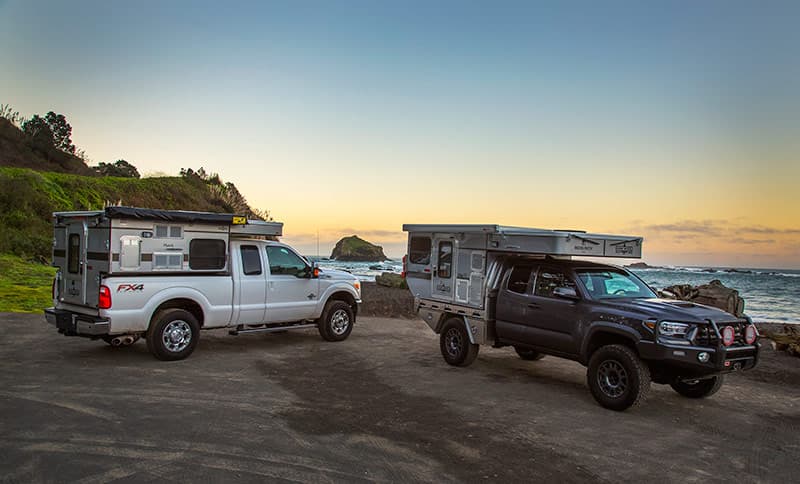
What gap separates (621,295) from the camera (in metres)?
9.05

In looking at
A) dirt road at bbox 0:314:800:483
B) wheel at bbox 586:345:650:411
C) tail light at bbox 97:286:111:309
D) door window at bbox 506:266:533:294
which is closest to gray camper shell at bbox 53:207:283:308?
tail light at bbox 97:286:111:309

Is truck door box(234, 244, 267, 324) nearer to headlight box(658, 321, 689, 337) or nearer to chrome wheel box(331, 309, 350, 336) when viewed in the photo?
chrome wheel box(331, 309, 350, 336)

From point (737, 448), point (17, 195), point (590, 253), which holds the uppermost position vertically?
point (17, 195)

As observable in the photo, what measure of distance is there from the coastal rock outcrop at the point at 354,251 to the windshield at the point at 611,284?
216 ft

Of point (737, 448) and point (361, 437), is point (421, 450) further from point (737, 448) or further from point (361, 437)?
point (737, 448)

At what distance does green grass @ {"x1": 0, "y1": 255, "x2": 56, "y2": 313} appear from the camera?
50.9 ft

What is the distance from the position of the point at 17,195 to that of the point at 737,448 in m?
26.2

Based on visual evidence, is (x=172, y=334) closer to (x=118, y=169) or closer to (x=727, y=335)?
(x=727, y=335)

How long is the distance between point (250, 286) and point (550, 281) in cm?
559

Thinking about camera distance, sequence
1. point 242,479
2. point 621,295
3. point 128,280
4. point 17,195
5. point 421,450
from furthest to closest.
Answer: point 17,195
point 128,280
point 621,295
point 421,450
point 242,479

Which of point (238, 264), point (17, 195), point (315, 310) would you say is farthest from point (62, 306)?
point (17, 195)

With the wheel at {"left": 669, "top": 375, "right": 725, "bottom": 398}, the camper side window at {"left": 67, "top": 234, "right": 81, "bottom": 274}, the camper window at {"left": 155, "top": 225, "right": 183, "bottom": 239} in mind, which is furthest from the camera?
the camper window at {"left": 155, "top": 225, "right": 183, "bottom": 239}

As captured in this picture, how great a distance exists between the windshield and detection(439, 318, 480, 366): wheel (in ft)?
7.83

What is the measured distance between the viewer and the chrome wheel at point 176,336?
10195mm
